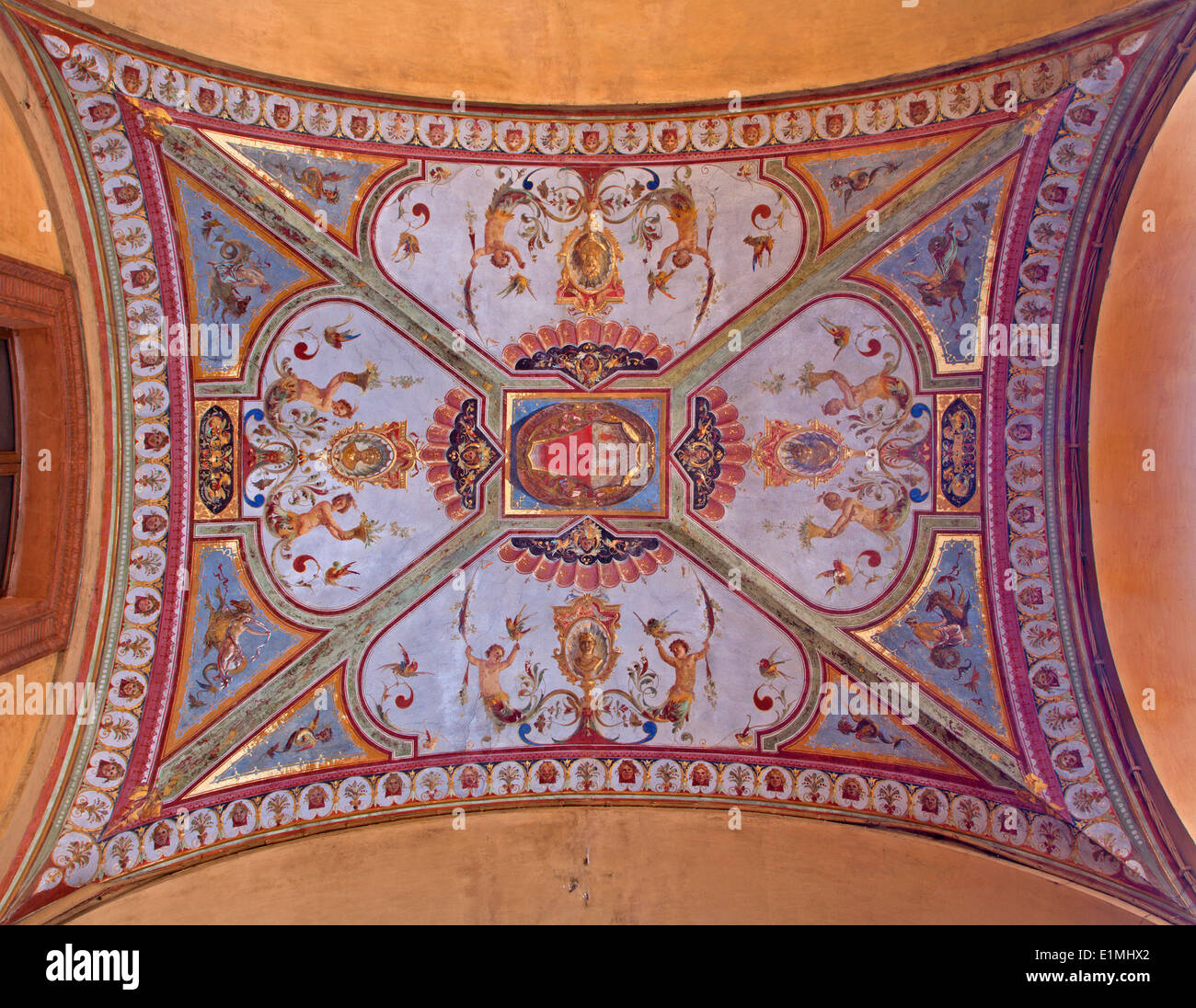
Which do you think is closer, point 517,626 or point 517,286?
point 517,286

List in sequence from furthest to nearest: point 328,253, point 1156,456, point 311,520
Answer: point 311,520 < point 328,253 < point 1156,456

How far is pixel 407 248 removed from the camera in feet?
17.0

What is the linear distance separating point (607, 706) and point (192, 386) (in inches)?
139

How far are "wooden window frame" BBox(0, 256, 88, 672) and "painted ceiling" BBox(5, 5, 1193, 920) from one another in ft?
0.89

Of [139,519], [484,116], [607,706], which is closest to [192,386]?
[139,519]

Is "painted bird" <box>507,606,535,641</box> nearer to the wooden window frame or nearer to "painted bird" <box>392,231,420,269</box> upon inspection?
"painted bird" <box>392,231,420,269</box>

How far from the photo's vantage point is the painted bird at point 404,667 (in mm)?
5531

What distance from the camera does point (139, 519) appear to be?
4918 mm

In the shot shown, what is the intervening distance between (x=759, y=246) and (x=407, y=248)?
2352 mm

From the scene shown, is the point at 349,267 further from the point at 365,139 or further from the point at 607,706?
the point at 607,706

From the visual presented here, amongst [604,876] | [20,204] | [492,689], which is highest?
[20,204]

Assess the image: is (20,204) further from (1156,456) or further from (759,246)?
(1156,456)

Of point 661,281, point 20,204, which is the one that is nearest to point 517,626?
point 661,281

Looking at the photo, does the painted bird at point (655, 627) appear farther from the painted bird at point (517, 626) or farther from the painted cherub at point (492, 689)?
the painted cherub at point (492, 689)
